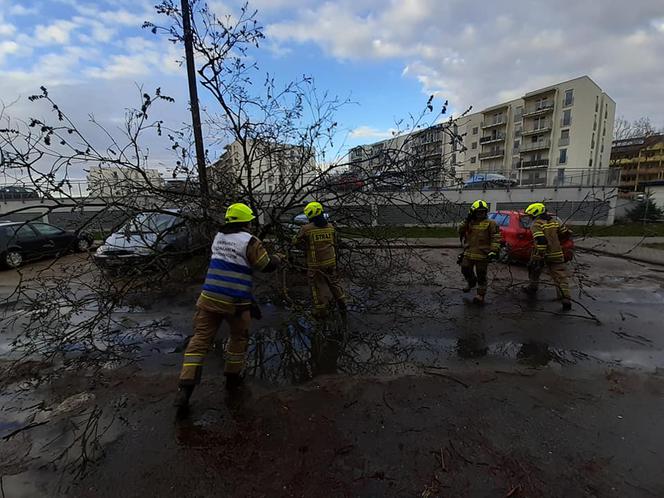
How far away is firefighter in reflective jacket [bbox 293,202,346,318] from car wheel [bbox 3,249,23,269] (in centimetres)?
965

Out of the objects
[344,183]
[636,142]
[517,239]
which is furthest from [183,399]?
[636,142]

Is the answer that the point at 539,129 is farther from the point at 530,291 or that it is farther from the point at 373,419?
Result: the point at 373,419

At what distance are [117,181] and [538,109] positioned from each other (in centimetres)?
5980

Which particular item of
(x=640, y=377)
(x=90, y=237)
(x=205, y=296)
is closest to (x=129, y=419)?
(x=205, y=296)

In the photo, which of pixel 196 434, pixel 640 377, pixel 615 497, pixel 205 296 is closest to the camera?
pixel 615 497

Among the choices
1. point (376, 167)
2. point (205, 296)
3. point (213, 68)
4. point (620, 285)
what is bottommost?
point (620, 285)

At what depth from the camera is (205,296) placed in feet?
10.4

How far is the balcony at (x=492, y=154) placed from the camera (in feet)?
183

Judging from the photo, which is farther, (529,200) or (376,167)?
(529,200)

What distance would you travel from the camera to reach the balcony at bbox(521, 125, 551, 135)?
1940 inches

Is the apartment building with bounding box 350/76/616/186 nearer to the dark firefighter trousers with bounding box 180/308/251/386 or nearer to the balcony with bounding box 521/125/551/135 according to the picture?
the balcony with bounding box 521/125/551/135

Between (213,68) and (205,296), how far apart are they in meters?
3.50

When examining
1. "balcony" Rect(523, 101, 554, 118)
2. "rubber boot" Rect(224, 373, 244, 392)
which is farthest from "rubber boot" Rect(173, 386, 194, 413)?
"balcony" Rect(523, 101, 554, 118)

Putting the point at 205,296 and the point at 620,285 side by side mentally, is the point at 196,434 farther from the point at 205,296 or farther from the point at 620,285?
the point at 620,285
